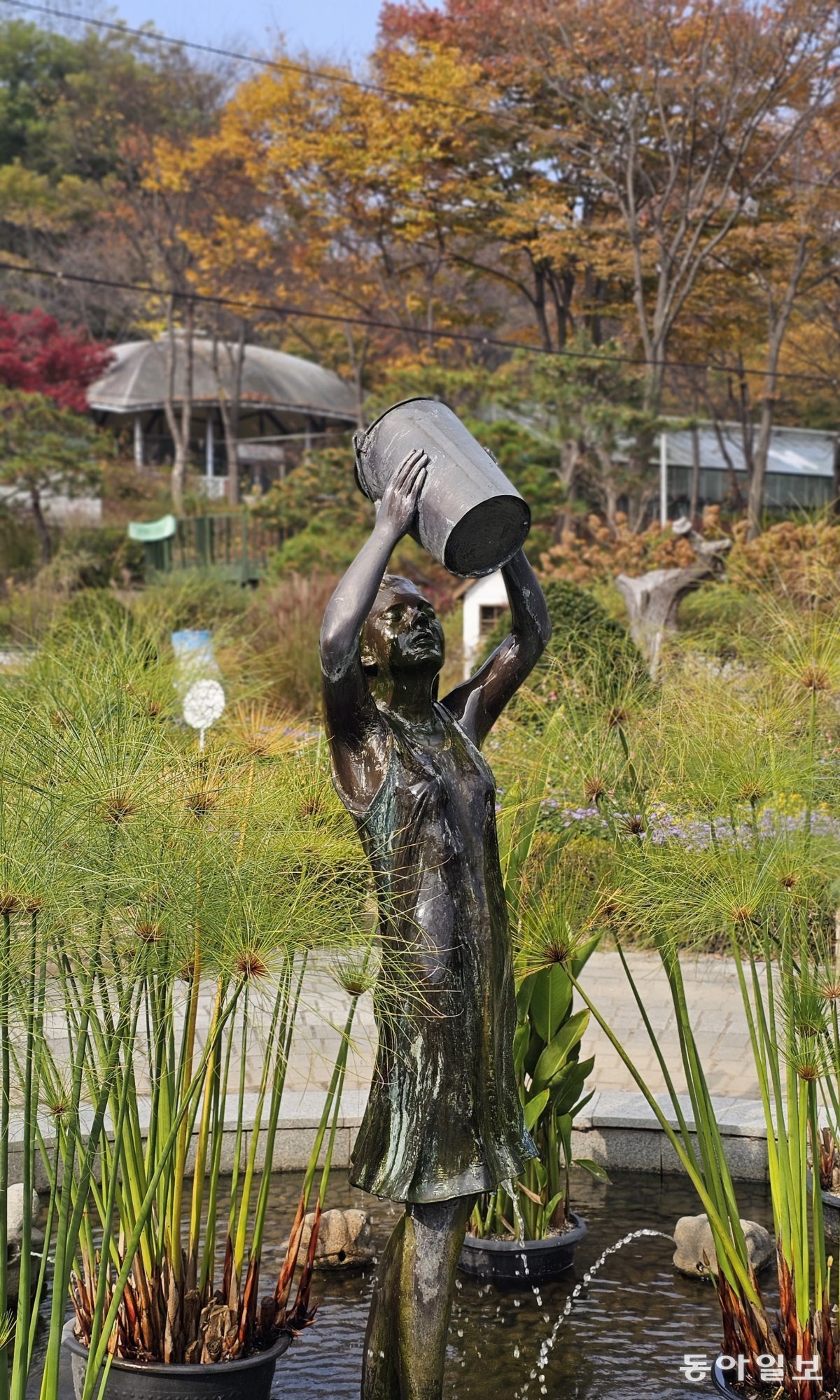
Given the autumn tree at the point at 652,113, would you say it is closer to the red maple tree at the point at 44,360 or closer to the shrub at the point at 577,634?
the red maple tree at the point at 44,360

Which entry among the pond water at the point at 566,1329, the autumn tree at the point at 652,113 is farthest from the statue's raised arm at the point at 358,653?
the autumn tree at the point at 652,113

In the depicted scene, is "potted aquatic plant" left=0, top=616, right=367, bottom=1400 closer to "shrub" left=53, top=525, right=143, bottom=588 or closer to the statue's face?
the statue's face

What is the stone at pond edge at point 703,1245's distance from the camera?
Result: 146 inches

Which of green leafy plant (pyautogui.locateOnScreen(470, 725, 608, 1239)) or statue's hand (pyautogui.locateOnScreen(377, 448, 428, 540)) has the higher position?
statue's hand (pyautogui.locateOnScreen(377, 448, 428, 540))

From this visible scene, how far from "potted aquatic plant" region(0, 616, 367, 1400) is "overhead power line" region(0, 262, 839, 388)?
17.3m

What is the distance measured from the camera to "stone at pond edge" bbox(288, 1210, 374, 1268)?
151 inches

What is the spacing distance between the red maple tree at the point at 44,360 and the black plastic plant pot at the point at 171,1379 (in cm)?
2528

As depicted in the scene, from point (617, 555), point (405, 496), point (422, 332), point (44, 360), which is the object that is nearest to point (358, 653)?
point (405, 496)

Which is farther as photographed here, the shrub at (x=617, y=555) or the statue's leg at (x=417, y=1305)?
the shrub at (x=617, y=555)

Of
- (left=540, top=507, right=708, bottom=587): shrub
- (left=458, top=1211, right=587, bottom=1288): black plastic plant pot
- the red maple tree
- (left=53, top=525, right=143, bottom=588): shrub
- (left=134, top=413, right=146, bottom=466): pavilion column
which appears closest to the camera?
(left=458, top=1211, right=587, bottom=1288): black plastic plant pot

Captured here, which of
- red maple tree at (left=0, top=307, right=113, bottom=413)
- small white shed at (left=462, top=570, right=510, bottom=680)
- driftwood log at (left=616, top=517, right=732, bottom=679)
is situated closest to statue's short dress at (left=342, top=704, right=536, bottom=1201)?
driftwood log at (left=616, top=517, right=732, bottom=679)

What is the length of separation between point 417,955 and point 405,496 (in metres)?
0.84

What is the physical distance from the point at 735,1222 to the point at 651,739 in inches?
53.5

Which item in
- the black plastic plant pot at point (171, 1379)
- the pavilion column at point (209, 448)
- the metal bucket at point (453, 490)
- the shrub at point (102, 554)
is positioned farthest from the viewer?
the pavilion column at point (209, 448)
